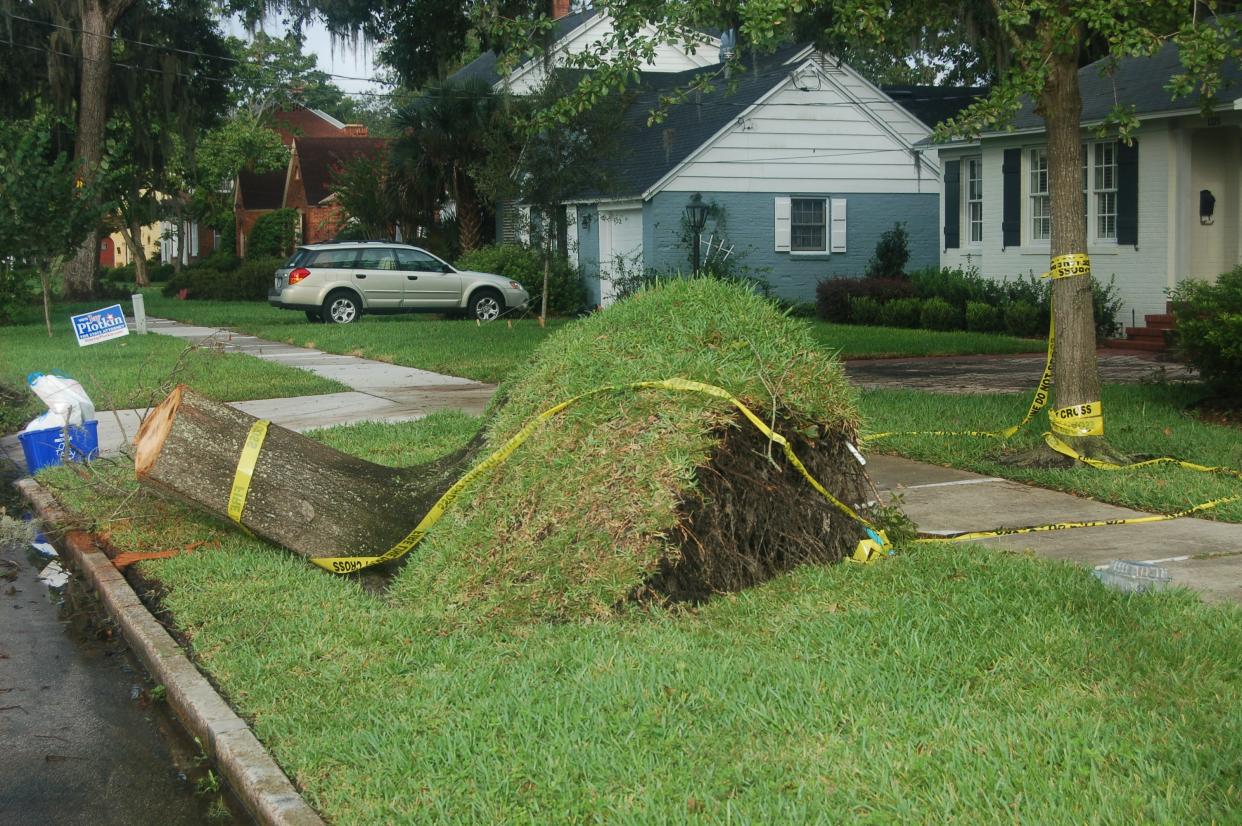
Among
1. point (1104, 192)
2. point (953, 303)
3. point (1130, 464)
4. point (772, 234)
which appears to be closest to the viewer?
point (1130, 464)

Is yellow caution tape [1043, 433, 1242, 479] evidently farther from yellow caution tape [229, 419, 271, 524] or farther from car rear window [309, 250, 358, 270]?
car rear window [309, 250, 358, 270]

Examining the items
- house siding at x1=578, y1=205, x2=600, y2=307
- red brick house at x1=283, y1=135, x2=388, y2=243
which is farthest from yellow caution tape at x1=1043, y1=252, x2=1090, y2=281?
red brick house at x1=283, y1=135, x2=388, y2=243

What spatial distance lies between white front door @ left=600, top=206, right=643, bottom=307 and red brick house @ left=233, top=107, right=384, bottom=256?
18.0 m

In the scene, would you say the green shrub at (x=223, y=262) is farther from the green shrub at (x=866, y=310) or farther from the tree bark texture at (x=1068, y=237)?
the tree bark texture at (x=1068, y=237)

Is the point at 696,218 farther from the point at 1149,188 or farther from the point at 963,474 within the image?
the point at 963,474

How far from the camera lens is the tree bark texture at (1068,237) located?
945cm

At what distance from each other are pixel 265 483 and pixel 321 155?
5161 centimetres

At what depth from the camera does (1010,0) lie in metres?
9.01

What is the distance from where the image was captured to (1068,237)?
9.50 meters

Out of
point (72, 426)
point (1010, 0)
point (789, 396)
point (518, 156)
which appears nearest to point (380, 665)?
point (789, 396)

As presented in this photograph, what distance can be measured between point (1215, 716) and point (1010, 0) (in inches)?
240

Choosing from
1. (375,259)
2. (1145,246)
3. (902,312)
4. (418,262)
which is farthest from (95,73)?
(1145,246)

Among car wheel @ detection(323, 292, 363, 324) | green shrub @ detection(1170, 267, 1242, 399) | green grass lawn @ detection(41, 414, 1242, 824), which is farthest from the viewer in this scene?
car wheel @ detection(323, 292, 363, 324)

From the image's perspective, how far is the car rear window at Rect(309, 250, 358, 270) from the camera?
2727cm
